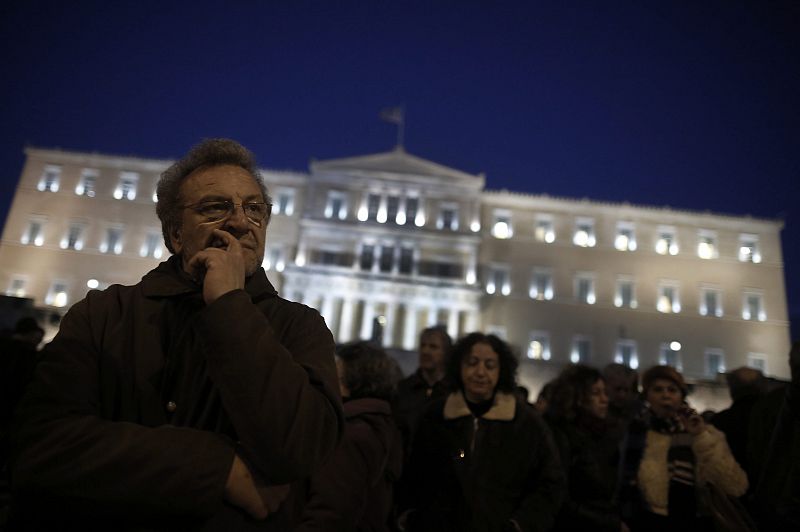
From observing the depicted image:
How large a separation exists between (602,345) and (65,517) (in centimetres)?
3506

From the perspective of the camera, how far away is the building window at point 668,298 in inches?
1340

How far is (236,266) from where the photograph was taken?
1529 mm

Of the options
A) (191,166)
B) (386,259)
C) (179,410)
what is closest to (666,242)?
(386,259)

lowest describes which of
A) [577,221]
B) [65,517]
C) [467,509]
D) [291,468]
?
[467,509]

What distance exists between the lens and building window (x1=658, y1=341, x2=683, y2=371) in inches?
1294

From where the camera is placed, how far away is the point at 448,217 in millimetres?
34688

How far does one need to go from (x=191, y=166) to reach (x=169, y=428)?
3.36ft

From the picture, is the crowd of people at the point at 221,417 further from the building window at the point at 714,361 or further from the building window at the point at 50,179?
the building window at the point at 50,179

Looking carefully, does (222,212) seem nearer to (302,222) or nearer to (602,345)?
(302,222)

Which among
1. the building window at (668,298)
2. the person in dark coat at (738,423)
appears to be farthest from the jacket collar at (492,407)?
the building window at (668,298)

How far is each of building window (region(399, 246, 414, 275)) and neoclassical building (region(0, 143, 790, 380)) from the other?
0.23 feet

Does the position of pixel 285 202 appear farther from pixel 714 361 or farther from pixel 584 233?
pixel 714 361

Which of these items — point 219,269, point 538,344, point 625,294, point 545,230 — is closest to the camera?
point 219,269

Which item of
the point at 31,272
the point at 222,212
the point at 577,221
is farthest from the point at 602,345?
the point at 31,272
